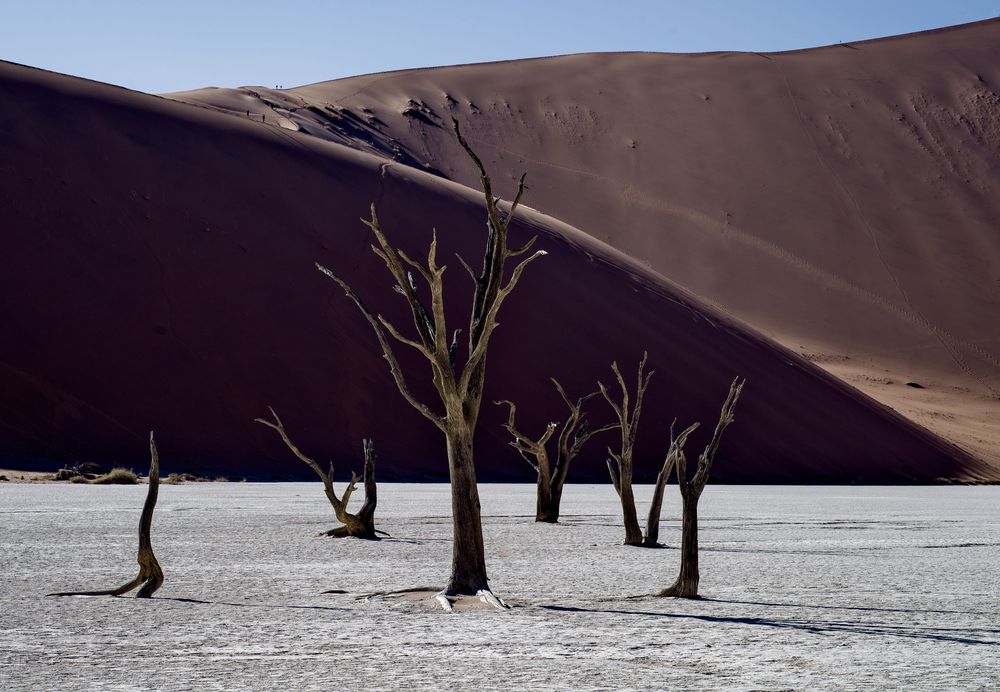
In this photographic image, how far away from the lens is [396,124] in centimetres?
7075

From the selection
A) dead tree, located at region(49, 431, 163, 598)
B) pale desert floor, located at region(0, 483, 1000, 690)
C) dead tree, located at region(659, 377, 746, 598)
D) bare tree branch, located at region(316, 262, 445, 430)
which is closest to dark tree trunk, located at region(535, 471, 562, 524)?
pale desert floor, located at region(0, 483, 1000, 690)

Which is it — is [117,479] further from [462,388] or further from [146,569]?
[462,388]

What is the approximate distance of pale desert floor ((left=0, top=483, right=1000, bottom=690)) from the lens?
6.03m

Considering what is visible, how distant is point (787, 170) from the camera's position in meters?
72.8

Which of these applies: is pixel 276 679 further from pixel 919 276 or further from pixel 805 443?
pixel 919 276

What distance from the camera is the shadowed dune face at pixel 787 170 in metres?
61.9

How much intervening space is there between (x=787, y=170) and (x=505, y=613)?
2659 inches

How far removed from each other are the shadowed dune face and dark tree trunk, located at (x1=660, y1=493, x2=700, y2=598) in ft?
143

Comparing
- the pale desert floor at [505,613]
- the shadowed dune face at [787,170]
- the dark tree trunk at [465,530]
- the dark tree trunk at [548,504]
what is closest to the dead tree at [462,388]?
the dark tree trunk at [465,530]

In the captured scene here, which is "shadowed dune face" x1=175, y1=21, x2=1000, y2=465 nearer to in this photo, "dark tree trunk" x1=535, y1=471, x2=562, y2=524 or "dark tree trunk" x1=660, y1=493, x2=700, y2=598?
"dark tree trunk" x1=535, y1=471, x2=562, y2=524

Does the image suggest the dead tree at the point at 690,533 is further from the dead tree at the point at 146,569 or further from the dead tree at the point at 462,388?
the dead tree at the point at 146,569

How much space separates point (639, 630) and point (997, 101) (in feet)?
268

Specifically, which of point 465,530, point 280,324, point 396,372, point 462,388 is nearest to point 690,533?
point 465,530

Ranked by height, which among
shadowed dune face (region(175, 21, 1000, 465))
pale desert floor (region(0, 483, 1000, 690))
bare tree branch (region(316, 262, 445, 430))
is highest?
shadowed dune face (region(175, 21, 1000, 465))
